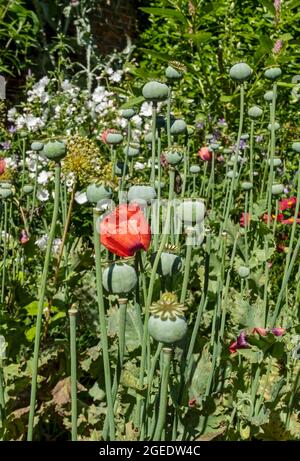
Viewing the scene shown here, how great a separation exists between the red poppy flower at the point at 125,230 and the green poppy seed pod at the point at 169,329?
168 millimetres

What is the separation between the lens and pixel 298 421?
132 cm

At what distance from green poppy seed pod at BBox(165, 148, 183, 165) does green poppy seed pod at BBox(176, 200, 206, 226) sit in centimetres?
14

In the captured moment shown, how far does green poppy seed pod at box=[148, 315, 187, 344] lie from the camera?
2.47ft

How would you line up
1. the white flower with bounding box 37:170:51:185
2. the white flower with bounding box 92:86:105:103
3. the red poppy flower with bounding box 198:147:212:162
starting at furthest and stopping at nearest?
the white flower with bounding box 92:86:105:103
the white flower with bounding box 37:170:51:185
the red poppy flower with bounding box 198:147:212:162

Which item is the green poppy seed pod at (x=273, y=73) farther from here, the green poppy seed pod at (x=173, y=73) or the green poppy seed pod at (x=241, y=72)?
the green poppy seed pod at (x=173, y=73)

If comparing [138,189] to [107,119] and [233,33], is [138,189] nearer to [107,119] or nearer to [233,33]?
[107,119]

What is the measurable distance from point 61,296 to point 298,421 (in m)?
0.69

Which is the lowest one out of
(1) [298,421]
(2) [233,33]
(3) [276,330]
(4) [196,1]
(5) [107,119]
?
(1) [298,421]

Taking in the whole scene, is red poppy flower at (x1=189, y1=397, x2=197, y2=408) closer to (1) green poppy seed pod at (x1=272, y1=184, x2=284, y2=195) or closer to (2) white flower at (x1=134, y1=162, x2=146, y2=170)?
(1) green poppy seed pod at (x1=272, y1=184, x2=284, y2=195)

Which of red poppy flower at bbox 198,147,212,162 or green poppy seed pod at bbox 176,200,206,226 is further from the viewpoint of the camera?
red poppy flower at bbox 198,147,212,162

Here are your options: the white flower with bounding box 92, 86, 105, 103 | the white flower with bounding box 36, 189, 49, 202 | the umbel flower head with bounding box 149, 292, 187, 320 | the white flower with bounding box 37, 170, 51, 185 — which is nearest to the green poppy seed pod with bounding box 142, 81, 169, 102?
the umbel flower head with bounding box 149, 292, 187, 320

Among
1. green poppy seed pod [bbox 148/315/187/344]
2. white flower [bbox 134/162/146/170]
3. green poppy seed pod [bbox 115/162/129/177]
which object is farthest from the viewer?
white flower [bbox 134/162/146/170]
